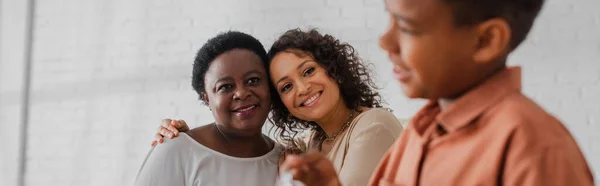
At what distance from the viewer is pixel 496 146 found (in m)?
0.54

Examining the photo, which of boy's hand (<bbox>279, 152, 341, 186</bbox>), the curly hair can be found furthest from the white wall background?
boy's hand (<bbox>279, 152, 341, 186</bbox>)

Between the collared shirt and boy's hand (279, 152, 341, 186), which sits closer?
the collared shirt

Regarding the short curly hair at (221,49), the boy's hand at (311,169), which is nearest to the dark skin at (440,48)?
the boy's hand at (311,169)

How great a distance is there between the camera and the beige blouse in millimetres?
1188

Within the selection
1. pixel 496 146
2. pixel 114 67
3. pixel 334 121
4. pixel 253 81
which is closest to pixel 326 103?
pixel 334 121

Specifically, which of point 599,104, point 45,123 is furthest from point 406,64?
point 45,123

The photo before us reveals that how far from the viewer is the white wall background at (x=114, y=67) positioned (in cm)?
296

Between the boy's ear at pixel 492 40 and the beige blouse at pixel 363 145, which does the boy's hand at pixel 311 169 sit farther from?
the beige blouse at pixel 363 145

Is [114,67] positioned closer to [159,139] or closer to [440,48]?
[159,139]

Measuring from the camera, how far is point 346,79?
152cm

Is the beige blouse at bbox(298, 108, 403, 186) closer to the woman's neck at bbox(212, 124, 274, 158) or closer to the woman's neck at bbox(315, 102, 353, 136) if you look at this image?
the woman's neck at bbox(315, 102, 353, 136)

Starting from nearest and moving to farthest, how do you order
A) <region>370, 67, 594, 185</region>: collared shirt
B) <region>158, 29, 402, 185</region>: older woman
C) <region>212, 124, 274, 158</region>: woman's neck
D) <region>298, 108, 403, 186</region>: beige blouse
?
<region>370, 67, 594, 185</region>: collared shirt < <region>298, 108, 403, 186</region>: beige blouse < <region>158, 29, 402, 185</region>: older woman < <region>212, 124, 274, 158</region>: woman's neck

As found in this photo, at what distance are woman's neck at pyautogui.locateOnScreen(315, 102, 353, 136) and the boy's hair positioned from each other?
0.86 meters

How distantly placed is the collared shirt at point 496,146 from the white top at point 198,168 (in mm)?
874
